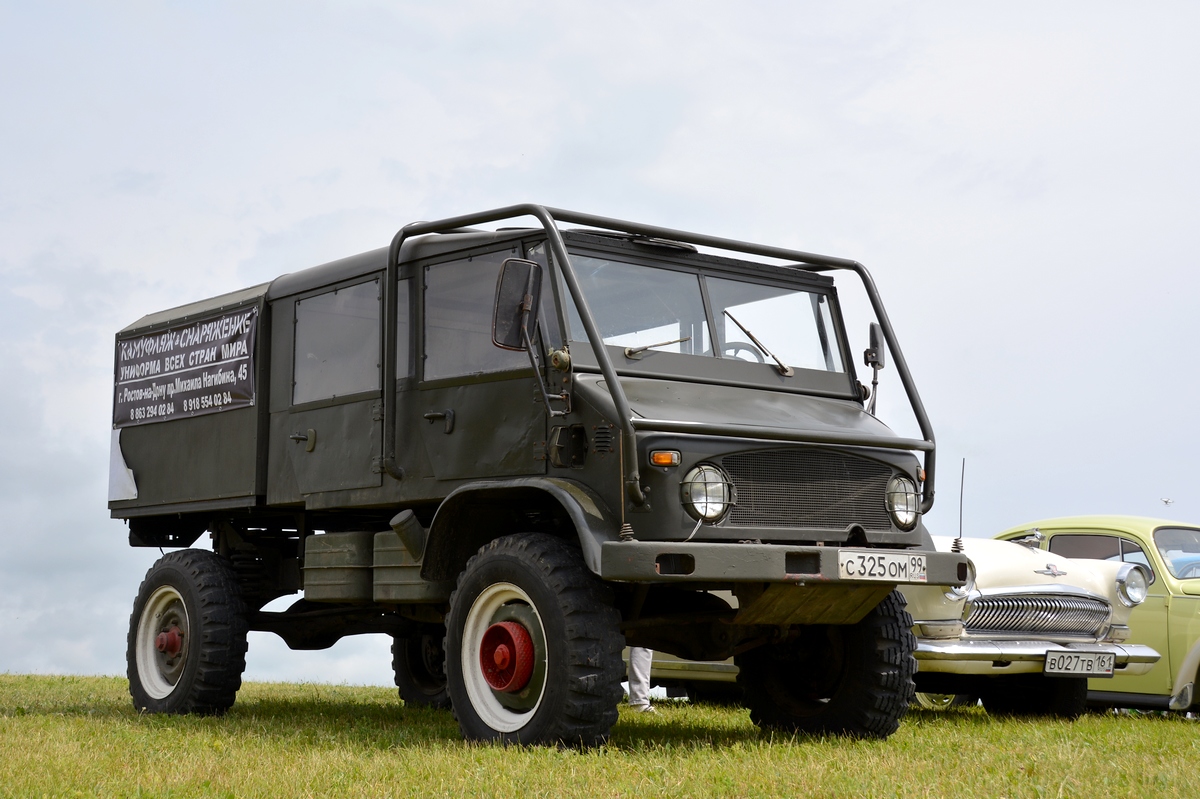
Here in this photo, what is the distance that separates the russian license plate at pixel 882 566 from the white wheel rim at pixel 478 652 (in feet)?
5.54

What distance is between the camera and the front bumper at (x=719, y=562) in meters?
7.02

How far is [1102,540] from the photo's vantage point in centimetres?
1259

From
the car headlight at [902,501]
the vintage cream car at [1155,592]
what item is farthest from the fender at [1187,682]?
the car headlight at [902,501]

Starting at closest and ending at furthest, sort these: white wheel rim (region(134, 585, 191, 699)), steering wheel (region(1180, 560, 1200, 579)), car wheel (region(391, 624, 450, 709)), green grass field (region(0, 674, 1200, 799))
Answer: green grass field (region(0, 674, 1200, 799)), white wheel rim (region(134, 585, 191, 699)), car wheel (region(391, 624, 450, 709)), steering wheel (region(1180, 560, 1200, 579))

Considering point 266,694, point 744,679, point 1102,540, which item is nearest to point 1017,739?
point 744,679

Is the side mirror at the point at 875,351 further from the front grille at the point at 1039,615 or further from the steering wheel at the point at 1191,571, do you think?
the steering wheel at the point at 1191,571

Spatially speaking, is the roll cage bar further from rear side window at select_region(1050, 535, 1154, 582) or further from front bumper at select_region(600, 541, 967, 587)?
rear side window at select_region(1050, 535, 1154, 582)

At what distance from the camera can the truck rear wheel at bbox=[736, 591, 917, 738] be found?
8492 mm

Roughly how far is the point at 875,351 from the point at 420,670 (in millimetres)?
4967

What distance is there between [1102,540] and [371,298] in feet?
22.8

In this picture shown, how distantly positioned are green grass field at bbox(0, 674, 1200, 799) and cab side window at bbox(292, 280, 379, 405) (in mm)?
2220

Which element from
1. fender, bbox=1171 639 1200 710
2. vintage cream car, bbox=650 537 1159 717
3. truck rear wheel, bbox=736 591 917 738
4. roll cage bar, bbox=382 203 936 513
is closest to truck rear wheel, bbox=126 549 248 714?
roll cage bar, bbox=382 203 936 513

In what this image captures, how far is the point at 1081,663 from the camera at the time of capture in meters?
10.4

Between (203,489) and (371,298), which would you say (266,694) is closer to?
(203,489)
